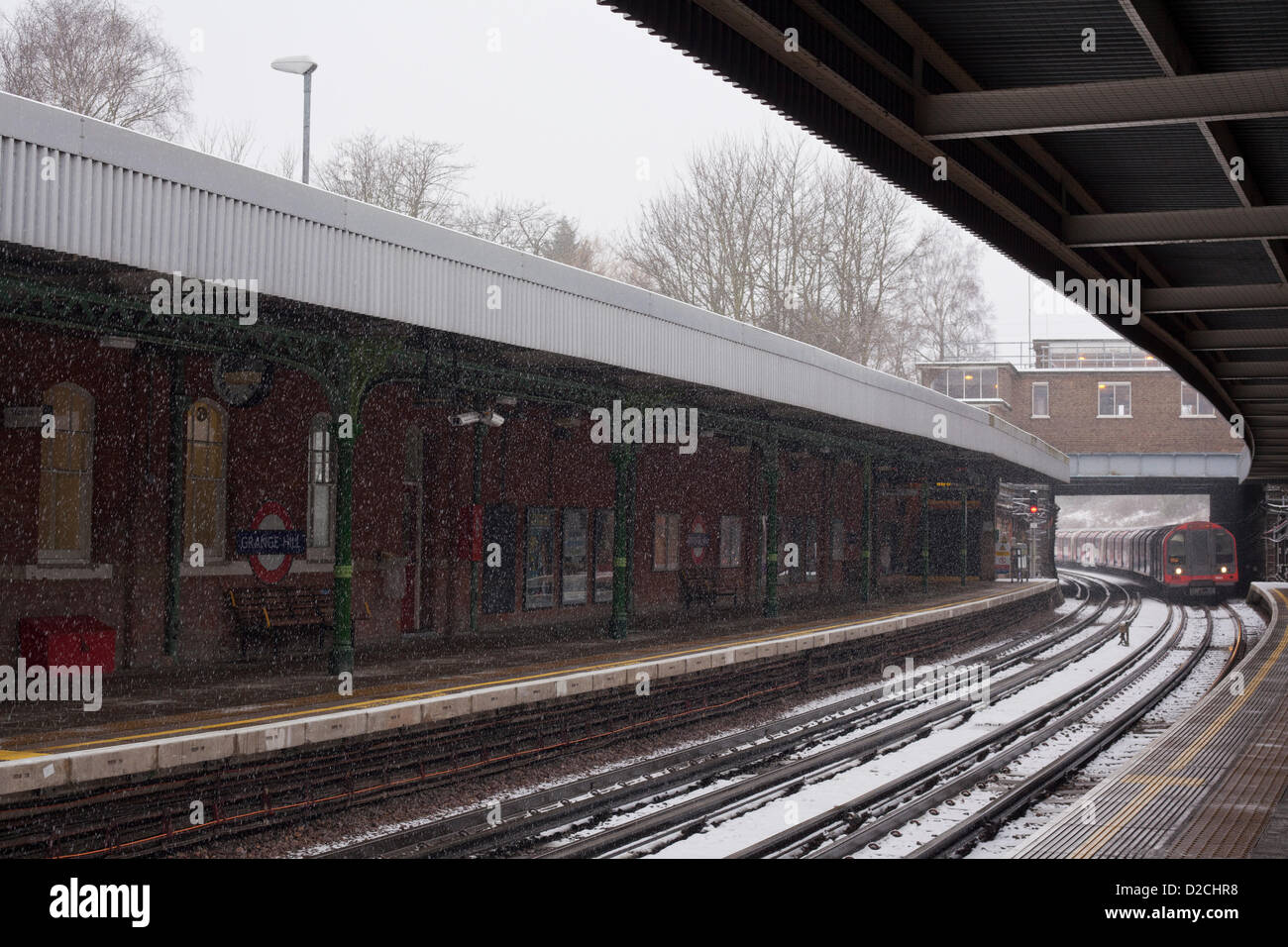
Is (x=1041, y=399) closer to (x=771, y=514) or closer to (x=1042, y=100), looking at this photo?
(x=771, y=514)

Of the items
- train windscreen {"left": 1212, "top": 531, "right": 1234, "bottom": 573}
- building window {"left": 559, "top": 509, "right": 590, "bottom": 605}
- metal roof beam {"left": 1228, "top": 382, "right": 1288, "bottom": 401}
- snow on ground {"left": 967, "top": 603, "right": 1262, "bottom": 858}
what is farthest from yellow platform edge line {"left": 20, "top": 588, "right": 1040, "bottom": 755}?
train windscreen {"left": 1212, "top": 531, "right": 1234, "bottom": 573}

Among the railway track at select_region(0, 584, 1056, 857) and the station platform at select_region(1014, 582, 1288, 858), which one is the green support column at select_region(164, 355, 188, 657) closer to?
the railway track at select_region(0, 584, 1056, 857)

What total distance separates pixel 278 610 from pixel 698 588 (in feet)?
34.8

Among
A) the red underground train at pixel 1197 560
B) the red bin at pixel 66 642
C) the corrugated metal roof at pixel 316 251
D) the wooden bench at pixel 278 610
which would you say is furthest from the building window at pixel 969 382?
the red bin at pixel 66 642

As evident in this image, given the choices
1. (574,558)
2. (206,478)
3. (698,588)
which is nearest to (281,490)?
(206,478)

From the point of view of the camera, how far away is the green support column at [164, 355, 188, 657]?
39.8ft

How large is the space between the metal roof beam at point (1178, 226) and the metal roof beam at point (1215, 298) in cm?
219

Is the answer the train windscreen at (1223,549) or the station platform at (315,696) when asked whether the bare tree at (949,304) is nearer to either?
the train windscreen at (1223,549)

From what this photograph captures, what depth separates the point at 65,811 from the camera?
7.61m

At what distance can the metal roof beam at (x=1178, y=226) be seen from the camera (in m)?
9.00

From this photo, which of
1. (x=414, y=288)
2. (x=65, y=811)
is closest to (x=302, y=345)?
(x=414, y=288)

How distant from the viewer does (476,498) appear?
16.8 m

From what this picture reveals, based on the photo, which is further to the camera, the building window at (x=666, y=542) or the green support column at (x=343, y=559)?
the building window at (x=666, y=542)

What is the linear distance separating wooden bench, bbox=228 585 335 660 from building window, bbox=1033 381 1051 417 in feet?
139
